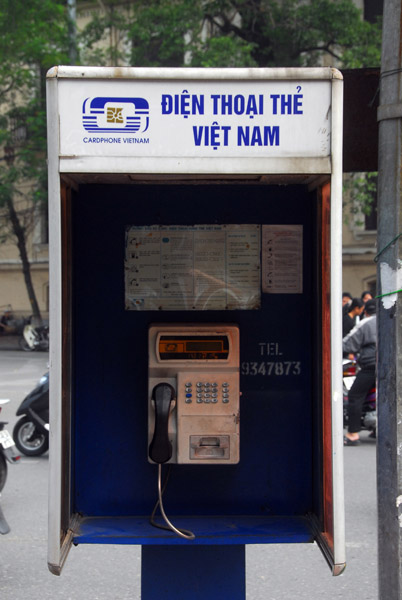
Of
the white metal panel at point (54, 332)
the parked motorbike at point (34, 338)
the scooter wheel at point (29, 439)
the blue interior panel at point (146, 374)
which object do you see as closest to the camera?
the white metal panel at point (54, 332)

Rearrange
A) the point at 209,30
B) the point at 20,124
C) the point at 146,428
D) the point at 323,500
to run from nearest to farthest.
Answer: the point at 323,500 < the point at 146,428 < the point at 209,30 < the point at 20,124

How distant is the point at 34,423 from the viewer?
7000mm

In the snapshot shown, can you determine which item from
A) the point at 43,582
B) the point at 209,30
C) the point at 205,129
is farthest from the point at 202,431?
the point at 209,30

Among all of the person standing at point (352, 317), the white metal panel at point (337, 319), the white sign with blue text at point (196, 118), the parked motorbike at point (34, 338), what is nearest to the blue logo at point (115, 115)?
the white sign with blue text at point (196, 118)

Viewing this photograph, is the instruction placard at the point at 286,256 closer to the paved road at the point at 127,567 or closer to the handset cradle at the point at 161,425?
the handset cradle at the point at 161,425

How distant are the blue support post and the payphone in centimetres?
34

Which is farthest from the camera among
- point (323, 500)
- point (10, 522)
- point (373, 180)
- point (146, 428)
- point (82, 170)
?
point (373, 180)

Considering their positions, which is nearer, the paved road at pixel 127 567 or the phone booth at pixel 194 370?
the phone booth at pixel 194 370

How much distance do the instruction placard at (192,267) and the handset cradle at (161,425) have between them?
35 cm

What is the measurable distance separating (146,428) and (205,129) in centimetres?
120

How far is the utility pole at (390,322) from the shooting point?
2.83 metres

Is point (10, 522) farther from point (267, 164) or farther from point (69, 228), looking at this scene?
point (267, 164)

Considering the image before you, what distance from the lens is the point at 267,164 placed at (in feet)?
7.83

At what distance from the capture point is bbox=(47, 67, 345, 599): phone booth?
2830 millimetres
